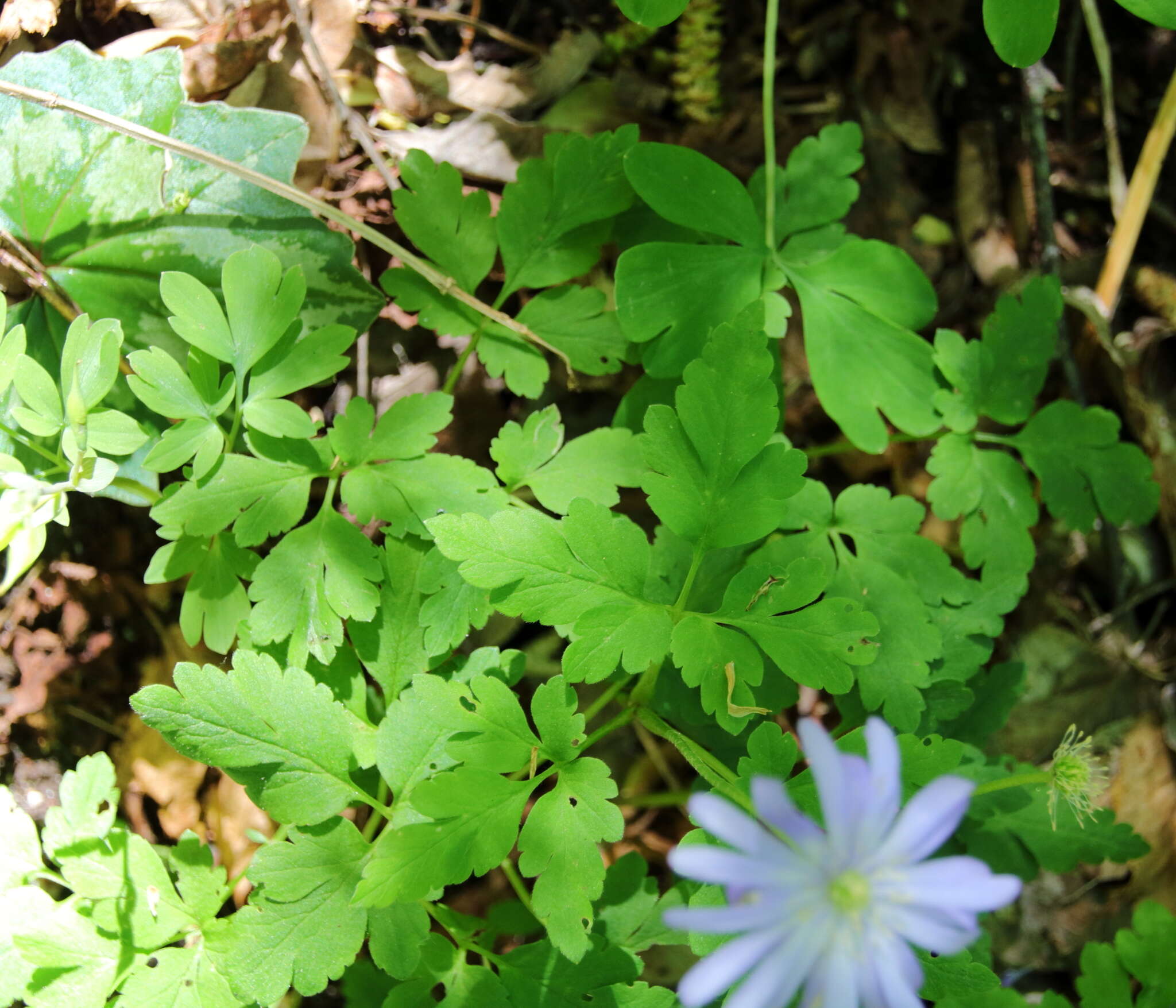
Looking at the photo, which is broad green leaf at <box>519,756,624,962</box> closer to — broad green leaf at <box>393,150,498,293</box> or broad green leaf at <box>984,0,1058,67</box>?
broad green leaf at <box>393,150,498,293</box>

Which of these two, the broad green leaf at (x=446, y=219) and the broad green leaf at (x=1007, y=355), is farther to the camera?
the broad green leaf at (x=1007, y=355)

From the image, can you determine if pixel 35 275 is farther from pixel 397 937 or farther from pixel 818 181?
pixel 818 181

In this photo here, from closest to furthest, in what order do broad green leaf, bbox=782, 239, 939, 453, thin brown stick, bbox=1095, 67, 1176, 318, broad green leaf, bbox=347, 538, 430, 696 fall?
1. broad green leaf, bbox=347, 538, 430, 696
2. broad green leaf, bbox=782, 239, 939, 453
3. thin brown stick, bbox=1095, 67, 1176, 318

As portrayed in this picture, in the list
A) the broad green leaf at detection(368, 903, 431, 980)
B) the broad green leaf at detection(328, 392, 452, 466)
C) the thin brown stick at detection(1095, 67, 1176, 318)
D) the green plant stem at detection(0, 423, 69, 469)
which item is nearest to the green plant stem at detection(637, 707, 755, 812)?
the broad green leaf at detection(368, 903, 431, 980)

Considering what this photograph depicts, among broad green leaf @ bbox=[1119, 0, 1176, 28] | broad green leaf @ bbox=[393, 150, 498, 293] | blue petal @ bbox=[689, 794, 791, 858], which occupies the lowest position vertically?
blue petal @ bbox=[689, 794, 791, 858]

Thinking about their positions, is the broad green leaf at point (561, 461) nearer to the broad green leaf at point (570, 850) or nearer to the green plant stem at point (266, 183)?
the green plant stem at point (266, 183)

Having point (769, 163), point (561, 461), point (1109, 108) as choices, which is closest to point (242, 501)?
point (561, 461)

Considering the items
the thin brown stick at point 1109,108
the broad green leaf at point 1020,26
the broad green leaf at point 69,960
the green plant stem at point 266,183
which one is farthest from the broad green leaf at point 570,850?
the thin brown stick at point 1109,108
